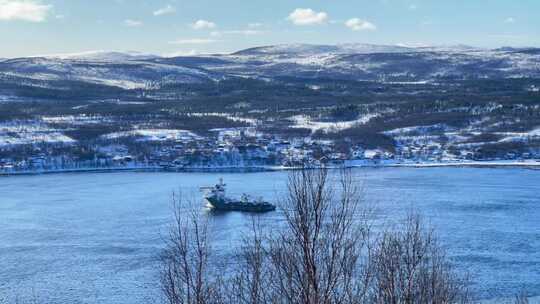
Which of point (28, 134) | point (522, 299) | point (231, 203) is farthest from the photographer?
point (28, 134)

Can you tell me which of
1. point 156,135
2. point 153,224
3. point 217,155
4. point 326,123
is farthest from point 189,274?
point 326,123

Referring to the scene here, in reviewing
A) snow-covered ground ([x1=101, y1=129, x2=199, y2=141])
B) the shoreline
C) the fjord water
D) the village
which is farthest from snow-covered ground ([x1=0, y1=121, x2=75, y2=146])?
the fjord water

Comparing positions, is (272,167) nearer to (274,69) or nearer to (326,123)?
(326,123)

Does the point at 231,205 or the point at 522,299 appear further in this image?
the point at 231,205

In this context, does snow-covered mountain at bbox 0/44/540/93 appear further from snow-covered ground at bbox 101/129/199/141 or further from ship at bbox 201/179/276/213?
ship at bbox 201/179/276/213

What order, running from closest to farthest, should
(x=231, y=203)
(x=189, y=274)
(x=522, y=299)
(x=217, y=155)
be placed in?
1. (x=189, y=274)
2. (x=522, y=299)
3. (x=231, y=203)
4. (x=217, y=155)

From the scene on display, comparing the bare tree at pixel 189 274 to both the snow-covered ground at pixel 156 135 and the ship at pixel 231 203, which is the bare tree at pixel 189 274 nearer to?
the ship at pixel 231 203

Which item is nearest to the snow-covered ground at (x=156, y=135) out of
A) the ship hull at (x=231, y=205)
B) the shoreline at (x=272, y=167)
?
the shoreline at (x=272, y=167)
